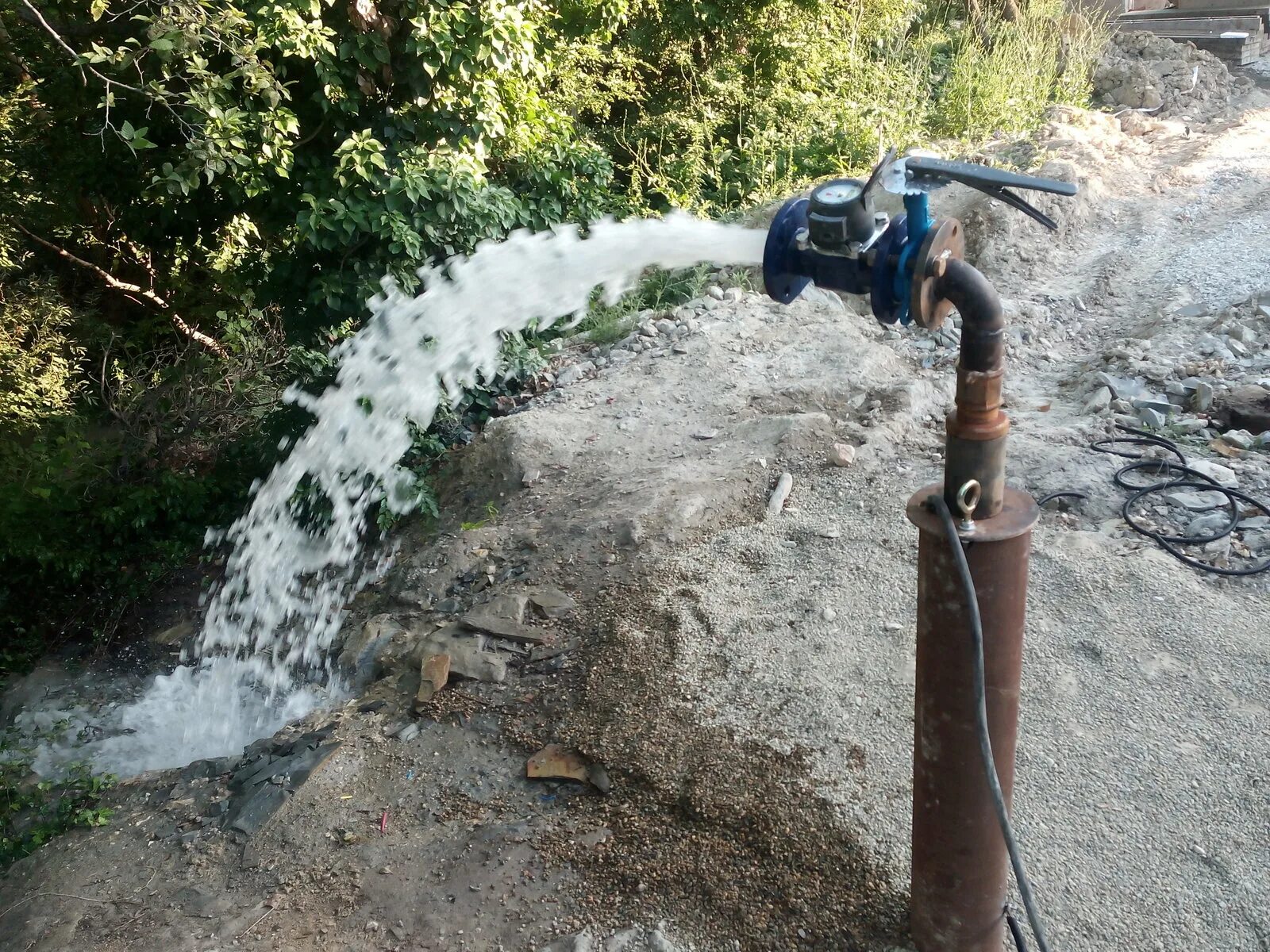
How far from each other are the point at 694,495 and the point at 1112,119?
6678 mm

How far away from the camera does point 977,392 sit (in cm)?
170

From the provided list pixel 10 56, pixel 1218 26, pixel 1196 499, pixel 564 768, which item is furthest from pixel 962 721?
pixel 1218 26

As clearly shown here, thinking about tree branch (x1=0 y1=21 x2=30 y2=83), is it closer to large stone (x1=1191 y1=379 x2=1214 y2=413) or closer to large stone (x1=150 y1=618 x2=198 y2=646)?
large stone (x1=150 y1=618 x2=198 y2=646)

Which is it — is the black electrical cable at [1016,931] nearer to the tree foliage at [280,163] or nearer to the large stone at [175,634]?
the tree foliage at [280,163]

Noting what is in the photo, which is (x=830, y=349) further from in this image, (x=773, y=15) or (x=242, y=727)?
(x=773, y=15)

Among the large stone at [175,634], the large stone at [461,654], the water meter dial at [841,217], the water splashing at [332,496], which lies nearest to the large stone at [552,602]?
the large stone at [461,654]

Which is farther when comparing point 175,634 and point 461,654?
point 175,634

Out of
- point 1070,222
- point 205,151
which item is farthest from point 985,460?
point 1070,222

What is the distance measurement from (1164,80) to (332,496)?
27.8ft

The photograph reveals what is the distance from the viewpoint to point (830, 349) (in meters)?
5.09

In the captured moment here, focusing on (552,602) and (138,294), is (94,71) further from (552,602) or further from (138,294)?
(138,294)

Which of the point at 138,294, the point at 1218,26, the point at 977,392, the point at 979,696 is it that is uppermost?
the point at 977,392

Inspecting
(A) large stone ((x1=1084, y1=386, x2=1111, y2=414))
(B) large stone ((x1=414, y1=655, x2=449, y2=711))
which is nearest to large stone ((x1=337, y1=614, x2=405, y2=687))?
(B) large stone ((x1=414, y1=655, x2=449, y2=711))

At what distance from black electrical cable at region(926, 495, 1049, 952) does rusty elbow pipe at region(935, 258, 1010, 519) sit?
0.21ft
